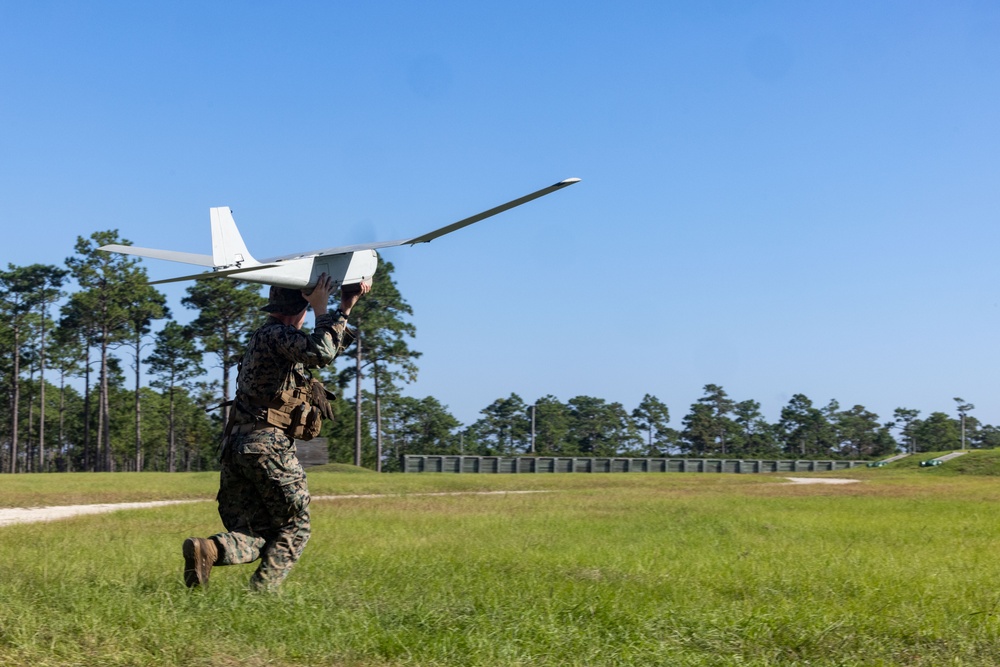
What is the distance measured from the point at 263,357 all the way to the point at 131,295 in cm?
5642

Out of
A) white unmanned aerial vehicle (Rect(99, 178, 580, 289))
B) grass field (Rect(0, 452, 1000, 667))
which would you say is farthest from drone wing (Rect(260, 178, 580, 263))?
grass field (Rect(0, 452, 1000, 667))

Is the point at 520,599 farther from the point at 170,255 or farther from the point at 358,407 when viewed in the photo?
the point at 358,407

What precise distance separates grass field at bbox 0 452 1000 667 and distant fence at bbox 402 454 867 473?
46499mm

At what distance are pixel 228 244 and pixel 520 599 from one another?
9.69 feet

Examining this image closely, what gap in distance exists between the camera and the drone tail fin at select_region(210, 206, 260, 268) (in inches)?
243

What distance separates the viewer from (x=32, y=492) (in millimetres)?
20922

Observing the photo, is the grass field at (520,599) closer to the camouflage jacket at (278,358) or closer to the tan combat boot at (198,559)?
the tan combat boot at (198,559)

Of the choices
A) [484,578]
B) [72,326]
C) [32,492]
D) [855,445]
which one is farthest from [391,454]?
[484,578]

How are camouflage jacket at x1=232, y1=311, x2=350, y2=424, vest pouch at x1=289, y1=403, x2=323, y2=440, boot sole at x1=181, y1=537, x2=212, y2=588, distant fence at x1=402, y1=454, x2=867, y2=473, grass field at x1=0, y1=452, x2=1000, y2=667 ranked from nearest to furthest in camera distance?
grass field at x1=0, y1=452, x2=1000, y2=667
boot sole at x1=181, y1=537, x2=212, y2=588
camouflage jacket at x1=232, y1=311, x2=350, y2=424
vest pouch at x1=289, y1=403, x2=323, y2=440
distant fence at x1=402, y1=454, x2=867, y2=473

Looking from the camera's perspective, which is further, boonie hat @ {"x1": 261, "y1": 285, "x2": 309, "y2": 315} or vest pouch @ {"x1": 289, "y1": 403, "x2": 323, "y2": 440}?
boonie hat @ {"x1": 261, "y1": 285, "x2": 309, "y2": 315}

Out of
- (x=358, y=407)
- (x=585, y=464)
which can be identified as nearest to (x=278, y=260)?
(x=358, y=407)

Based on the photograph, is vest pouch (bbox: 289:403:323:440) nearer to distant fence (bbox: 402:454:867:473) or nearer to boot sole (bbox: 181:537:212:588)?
boot sole (bbox: 181:537:212:588)

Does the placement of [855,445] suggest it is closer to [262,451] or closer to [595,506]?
[595,506]

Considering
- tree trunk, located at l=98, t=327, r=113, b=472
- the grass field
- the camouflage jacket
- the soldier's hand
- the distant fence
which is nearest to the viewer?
the grass field
